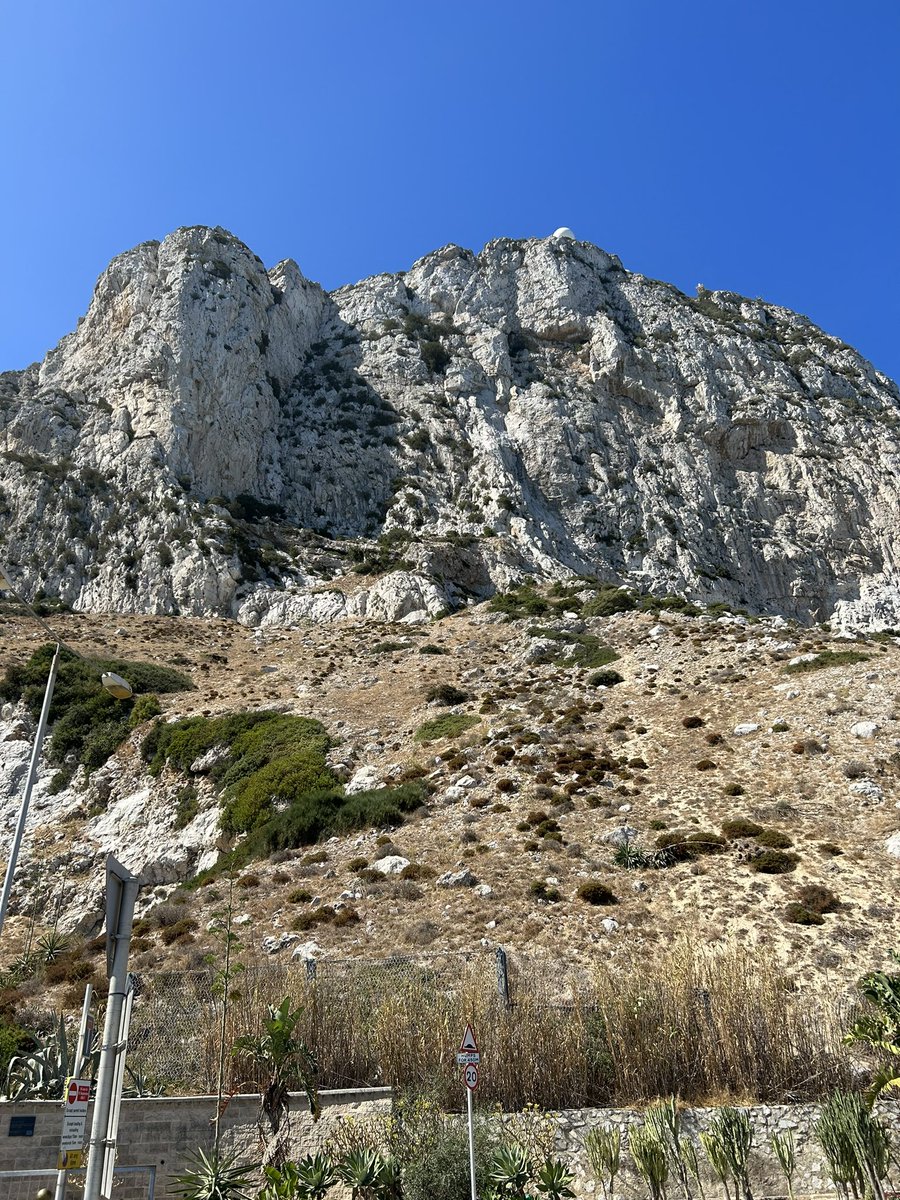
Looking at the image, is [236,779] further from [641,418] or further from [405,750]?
[641,418]

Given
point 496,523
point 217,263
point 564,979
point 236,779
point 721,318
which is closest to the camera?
point 564,979

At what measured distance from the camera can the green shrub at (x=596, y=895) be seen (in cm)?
1931

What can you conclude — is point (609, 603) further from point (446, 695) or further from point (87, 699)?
point (87, 699)

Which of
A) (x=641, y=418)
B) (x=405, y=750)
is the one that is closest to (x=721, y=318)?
(x=641, y=418)

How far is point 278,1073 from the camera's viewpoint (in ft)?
40.1

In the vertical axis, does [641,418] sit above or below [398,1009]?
above

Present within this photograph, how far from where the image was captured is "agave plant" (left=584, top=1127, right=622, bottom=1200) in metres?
11.1

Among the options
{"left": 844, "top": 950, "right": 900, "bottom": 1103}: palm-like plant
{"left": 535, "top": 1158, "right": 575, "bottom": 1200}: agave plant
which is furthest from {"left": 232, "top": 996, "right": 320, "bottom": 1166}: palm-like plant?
{"left": 844, "top": 950, "right": 900, "bottom": 1103}: palm-like plant

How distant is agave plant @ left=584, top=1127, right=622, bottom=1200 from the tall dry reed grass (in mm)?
1156

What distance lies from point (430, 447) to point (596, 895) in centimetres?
6275

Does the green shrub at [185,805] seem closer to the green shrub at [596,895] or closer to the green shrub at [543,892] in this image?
the green shrub at [543,892]

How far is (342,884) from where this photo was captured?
2206 centimetres

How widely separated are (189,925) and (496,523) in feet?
167

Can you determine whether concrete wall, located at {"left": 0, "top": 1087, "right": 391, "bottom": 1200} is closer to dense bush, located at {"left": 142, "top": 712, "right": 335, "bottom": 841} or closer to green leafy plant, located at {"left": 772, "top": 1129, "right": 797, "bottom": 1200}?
green leafy plant, located at {"left": 772, "top": 1129, "right": 797, "bottom": 1200}
